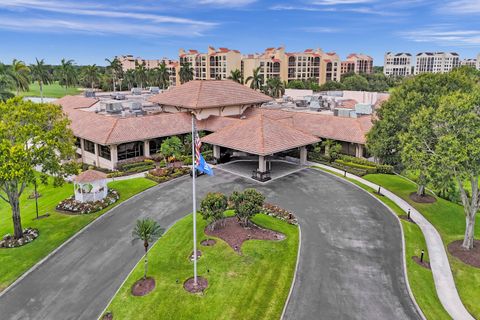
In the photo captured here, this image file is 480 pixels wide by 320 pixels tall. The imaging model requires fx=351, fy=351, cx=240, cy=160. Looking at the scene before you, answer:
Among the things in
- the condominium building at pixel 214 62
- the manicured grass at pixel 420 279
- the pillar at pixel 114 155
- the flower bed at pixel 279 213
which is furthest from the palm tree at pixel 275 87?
the manicured grass at pixel 420 279

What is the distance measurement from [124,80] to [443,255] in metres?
133

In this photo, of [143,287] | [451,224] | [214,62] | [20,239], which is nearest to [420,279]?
[451,224]

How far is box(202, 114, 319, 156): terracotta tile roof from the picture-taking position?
4234 cm

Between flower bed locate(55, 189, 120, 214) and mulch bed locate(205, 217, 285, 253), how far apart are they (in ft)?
38.9

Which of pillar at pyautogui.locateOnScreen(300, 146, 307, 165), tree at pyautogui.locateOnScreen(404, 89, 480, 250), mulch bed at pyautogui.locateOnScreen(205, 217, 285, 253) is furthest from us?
pillar at pyautogui.locateOnScreen(300, 146, 307, 165)

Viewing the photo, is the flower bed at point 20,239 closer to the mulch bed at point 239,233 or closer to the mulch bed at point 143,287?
the mulch bed at point 143,287

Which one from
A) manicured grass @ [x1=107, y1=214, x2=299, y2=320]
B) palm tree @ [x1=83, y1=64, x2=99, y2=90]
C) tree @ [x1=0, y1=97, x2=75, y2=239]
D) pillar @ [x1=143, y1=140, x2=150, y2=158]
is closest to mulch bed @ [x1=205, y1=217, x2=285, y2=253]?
manicured grass @ [x1=107, y1=214, x2=299, y2=320]

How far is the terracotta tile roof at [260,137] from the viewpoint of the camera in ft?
139

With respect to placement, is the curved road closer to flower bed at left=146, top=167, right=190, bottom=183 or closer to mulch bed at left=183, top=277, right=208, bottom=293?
flower bed at left=146, top=167, right=190, bottom=183

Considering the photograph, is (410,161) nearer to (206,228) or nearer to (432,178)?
(432,178)

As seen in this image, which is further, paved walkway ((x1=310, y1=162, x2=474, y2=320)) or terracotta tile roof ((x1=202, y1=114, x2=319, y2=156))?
terracotta tile roof ((x1=202, y1=114, x2=319, y2=156))

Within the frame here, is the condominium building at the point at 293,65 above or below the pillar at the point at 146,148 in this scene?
above

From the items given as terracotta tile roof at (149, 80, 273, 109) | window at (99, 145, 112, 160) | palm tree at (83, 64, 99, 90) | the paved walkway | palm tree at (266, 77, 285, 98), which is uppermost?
palm tree at (83, 64, 99, 90)

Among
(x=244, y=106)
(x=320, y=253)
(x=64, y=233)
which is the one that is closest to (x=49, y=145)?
(x=64, y=233)
